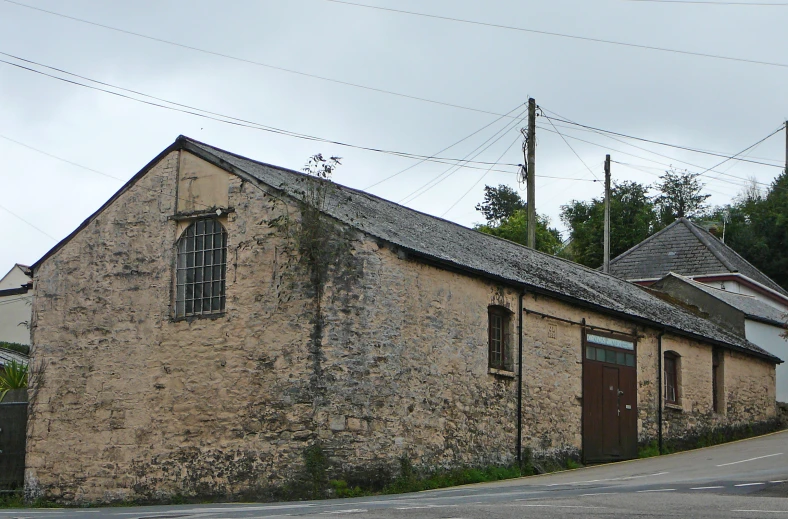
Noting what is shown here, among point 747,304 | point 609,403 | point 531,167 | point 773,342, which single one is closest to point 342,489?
point 609,403

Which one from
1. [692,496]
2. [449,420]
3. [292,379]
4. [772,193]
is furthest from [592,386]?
[772,193]

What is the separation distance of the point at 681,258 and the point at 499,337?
2757cm

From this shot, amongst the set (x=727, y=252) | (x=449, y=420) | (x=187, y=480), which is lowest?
(x=187, y=480)

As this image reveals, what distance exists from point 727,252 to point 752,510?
38.2 metres

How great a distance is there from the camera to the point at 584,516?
10.7 meters

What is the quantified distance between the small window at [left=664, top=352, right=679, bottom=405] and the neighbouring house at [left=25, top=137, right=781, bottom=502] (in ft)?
14.8

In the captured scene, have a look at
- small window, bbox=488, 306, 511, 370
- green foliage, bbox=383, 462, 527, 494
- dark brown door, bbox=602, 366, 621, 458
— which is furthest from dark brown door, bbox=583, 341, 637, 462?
green foliage, bbox=383, 462, 527, 494

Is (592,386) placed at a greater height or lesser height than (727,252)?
lesser

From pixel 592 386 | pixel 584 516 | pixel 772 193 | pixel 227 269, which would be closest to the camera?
pixel 584 516

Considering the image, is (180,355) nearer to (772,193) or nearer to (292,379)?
Answer: (292,379)

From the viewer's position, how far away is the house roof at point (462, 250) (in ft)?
64.3

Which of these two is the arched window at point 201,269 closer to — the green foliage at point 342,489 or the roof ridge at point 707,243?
the green foliage at point 342,489

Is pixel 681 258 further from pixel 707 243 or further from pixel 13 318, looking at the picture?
pixel 13 318

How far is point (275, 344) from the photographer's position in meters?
18.4
